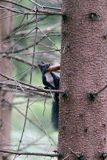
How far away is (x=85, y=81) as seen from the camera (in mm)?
3150

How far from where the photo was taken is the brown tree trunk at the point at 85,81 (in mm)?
3139

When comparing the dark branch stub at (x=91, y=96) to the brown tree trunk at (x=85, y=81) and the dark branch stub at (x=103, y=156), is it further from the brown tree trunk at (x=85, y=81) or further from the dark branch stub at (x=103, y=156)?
the dark branch stub at (x=103, y=156)

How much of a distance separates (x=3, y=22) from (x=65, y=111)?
311 centimetres

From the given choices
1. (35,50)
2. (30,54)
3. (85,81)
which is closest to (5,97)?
(30,54)

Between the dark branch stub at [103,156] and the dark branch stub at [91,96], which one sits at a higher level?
the dark branch stub at [91,96]

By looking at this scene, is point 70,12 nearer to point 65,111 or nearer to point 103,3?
point 103,3

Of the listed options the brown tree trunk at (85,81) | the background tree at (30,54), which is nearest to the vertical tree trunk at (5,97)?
the background tree at (30,54)

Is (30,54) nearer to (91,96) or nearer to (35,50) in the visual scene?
(35,50)

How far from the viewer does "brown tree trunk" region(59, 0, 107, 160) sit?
3.14 meters

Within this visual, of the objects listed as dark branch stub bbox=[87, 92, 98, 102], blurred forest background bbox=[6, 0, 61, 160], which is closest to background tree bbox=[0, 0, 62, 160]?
blurred forest background bbox=[6, 0, 61, 160]

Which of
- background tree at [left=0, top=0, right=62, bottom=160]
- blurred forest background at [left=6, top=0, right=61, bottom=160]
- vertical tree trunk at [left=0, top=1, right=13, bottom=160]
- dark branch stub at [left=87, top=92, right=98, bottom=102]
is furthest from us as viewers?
vertical tree trunk at [left=0, top=1, right=13, bottom=160]

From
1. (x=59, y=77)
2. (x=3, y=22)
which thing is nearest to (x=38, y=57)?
(x=3, y=22)

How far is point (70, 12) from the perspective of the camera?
10.5 feet

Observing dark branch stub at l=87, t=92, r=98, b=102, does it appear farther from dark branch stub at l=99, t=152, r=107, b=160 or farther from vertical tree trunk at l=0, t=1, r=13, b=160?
vertical tree trunk at l=0, t=1, r=13, b=160
